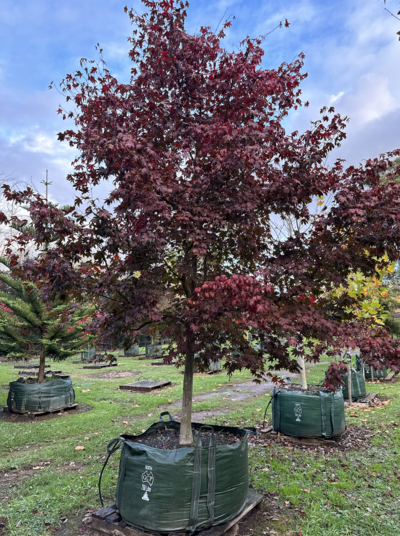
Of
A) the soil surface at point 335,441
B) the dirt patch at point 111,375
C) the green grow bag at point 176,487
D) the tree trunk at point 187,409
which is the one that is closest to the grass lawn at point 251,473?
the soil surface at point 335,441

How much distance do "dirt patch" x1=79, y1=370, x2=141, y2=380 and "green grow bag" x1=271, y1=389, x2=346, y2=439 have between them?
9.28 m

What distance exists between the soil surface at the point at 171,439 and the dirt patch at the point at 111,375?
10.2m

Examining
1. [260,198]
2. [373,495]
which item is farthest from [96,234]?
[373,495]

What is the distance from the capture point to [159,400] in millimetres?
9578

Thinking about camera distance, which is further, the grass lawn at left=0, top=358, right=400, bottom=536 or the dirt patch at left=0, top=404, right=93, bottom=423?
the dirt patch at left=0, top=404, right=93, bottom=423

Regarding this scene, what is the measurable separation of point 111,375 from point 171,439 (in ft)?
37.3

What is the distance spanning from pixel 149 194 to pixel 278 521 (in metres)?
3.53

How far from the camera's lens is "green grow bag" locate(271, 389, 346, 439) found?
6.09m

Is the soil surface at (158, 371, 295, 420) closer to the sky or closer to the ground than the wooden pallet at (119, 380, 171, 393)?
closer to the ground

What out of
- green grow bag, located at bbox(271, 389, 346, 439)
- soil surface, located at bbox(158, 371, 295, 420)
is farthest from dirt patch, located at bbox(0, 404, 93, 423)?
green grow bag, located at bbox(271, 389, 346, 439)

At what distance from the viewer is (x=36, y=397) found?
8.12m

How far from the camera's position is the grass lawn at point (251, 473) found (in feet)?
11.9

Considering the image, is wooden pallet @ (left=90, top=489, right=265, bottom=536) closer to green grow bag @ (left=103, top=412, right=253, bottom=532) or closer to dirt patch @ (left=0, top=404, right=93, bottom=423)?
green grow bag @ (left=103, top=412, right=253, bottom=532)

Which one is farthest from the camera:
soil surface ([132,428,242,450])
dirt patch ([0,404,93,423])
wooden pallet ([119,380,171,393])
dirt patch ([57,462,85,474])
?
wooden pallet ([119,380,171,393])
